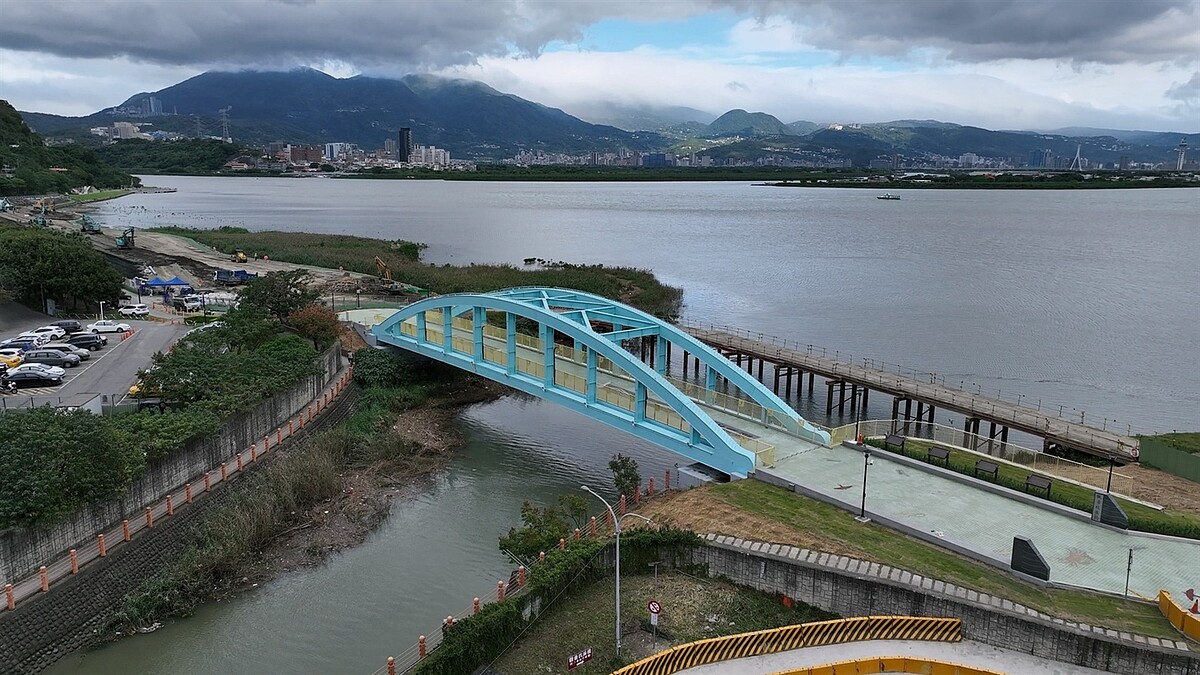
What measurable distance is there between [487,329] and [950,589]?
27069 mm

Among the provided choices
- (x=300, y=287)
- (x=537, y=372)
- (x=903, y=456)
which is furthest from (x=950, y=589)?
(x=300, y=287)

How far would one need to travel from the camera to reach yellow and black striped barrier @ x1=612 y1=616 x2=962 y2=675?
1584cm

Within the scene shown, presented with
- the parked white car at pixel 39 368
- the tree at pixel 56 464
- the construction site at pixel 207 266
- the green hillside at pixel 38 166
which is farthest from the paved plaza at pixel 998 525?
the green hillside at pixel 38 166

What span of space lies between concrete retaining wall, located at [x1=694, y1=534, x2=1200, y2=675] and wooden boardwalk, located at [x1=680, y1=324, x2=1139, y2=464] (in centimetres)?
1509

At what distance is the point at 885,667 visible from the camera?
15.4 metres

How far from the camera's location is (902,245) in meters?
102

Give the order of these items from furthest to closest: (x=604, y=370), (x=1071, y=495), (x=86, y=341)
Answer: (x=86, y=341), (x=604, y=370), (x=1071, y=495)

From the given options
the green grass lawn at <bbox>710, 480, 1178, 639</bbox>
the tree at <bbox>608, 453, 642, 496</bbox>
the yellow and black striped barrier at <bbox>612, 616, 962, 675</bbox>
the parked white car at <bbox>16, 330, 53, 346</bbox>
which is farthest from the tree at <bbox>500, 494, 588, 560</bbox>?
the parked white car at <bbox>16, 330, 53, 346</bbox>

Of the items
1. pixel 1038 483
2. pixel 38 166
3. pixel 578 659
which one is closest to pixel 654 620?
pixel 578 659

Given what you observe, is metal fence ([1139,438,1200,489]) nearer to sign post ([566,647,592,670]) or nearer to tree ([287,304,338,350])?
sign post ([566,647,592,670])

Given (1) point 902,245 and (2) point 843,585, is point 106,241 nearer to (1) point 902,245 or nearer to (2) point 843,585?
(2) point 843,585

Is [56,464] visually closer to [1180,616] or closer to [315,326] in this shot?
[315,326]

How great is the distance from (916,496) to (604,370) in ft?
49.4

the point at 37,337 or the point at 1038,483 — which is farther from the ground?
the point at 37,337
